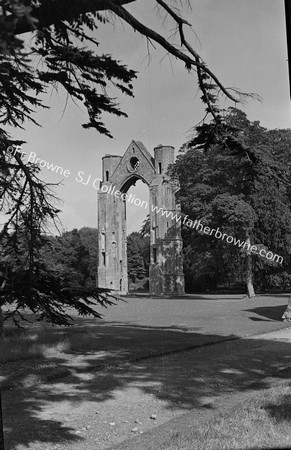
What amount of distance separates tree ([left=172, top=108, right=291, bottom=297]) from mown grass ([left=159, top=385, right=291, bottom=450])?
2121 millimetres

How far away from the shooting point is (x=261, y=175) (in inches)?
179

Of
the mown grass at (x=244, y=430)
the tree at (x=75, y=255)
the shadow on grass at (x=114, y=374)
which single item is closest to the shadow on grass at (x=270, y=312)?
the shadow on grass at (x=114, y=374)

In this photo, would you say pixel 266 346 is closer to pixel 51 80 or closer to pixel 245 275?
pixel 51 80

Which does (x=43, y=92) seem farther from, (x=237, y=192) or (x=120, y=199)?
(x=237, y=192)

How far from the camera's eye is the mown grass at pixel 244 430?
3723mm

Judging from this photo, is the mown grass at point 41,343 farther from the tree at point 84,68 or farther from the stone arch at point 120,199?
the tree at point 84,68

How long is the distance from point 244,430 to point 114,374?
399cm

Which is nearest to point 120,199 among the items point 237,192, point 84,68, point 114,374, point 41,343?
point 84,68

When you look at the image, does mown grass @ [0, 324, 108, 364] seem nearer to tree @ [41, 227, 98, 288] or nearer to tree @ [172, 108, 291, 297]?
tree @ [172, 108, 291, 297]

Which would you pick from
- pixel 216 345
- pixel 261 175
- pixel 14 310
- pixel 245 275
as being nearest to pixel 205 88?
pixel 261 175

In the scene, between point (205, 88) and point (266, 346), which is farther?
point (266, 346)

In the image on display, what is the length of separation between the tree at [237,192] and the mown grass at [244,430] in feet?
6.96

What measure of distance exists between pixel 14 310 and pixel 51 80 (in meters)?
2.10

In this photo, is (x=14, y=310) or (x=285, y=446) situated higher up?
(x=14, y=310)
